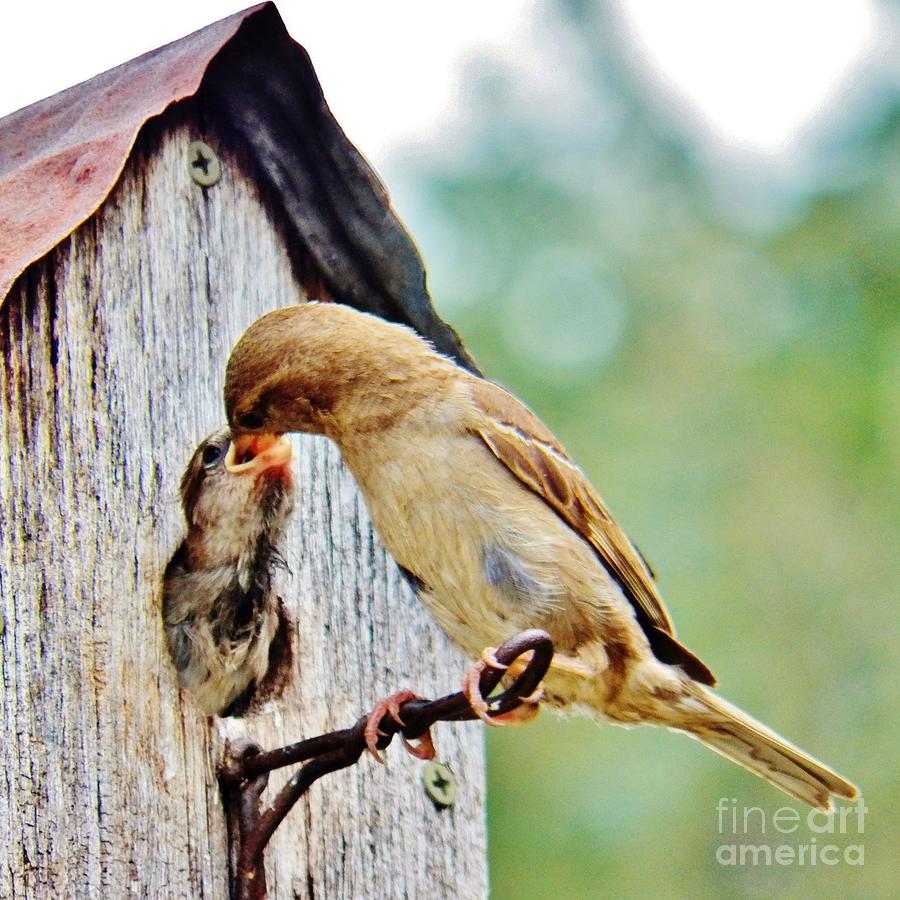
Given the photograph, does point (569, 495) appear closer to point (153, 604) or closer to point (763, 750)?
point (763, 750)

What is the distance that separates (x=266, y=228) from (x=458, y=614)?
0.91 meters

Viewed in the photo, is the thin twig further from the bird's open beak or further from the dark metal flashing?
the dark metal flashing

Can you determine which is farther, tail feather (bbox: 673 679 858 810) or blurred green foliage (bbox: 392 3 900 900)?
blurred green foliage (bbox: 392 3 900 900)

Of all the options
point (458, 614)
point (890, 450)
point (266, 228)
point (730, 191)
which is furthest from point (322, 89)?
point (730, 191)

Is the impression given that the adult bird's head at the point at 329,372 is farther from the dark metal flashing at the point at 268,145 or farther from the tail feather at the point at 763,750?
the tail feather at the point at 763,750

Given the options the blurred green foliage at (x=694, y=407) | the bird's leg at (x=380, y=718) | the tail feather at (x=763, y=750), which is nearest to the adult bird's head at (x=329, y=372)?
the bird's leg at (x=380, y=718)

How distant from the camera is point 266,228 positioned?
3.29m

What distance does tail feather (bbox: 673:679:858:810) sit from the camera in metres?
3.41

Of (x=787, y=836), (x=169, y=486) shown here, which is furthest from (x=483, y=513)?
(x=787, y=836)

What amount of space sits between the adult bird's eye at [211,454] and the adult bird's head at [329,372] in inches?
2.7

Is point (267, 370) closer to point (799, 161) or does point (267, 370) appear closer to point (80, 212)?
point (80, 212)

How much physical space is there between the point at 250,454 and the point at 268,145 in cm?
65

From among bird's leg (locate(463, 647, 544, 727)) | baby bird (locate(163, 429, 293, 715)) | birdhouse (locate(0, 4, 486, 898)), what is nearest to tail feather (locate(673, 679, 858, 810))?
birdhouse (locate(0, 4, 486, 898))

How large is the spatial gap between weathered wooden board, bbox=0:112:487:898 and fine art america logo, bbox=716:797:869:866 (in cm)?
223
